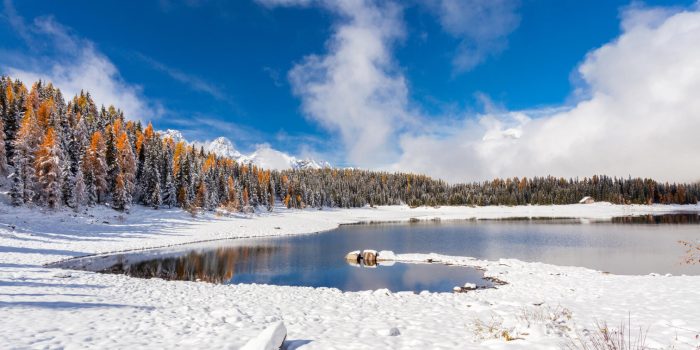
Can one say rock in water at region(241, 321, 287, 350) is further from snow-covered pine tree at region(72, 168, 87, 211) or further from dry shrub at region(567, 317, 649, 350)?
snow-covered pine tree at region(72, 168, 87, 211)

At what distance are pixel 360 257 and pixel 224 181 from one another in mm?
74618

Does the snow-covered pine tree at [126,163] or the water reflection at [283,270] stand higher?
the snow-covered pine tree at [126,163]

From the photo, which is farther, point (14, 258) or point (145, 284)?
point (14, 258)

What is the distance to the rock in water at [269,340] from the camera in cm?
820

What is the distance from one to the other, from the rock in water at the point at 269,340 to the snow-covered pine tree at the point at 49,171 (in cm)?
5583

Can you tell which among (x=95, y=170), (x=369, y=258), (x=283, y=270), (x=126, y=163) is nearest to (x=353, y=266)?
(x=369, y=258)

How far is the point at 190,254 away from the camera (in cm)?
3900

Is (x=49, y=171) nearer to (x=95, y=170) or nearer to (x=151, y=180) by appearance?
(x=95, y=170)

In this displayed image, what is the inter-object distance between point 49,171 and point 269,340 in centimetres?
5928

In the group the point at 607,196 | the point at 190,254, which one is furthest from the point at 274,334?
the point at 607,196

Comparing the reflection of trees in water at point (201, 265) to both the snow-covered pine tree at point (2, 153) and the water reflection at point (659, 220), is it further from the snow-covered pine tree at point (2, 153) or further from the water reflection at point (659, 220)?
the water reflection at point (659, 220)

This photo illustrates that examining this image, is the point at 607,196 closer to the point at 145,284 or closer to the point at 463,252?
the point at 463,252

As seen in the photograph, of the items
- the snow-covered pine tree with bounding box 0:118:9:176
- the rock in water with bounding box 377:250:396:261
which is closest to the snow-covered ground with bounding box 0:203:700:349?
the rock in water with bounding box 377:250:396:261

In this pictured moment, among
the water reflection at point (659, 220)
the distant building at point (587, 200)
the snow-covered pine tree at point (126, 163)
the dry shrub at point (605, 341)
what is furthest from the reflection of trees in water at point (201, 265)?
the distant building at point (587, 200)
